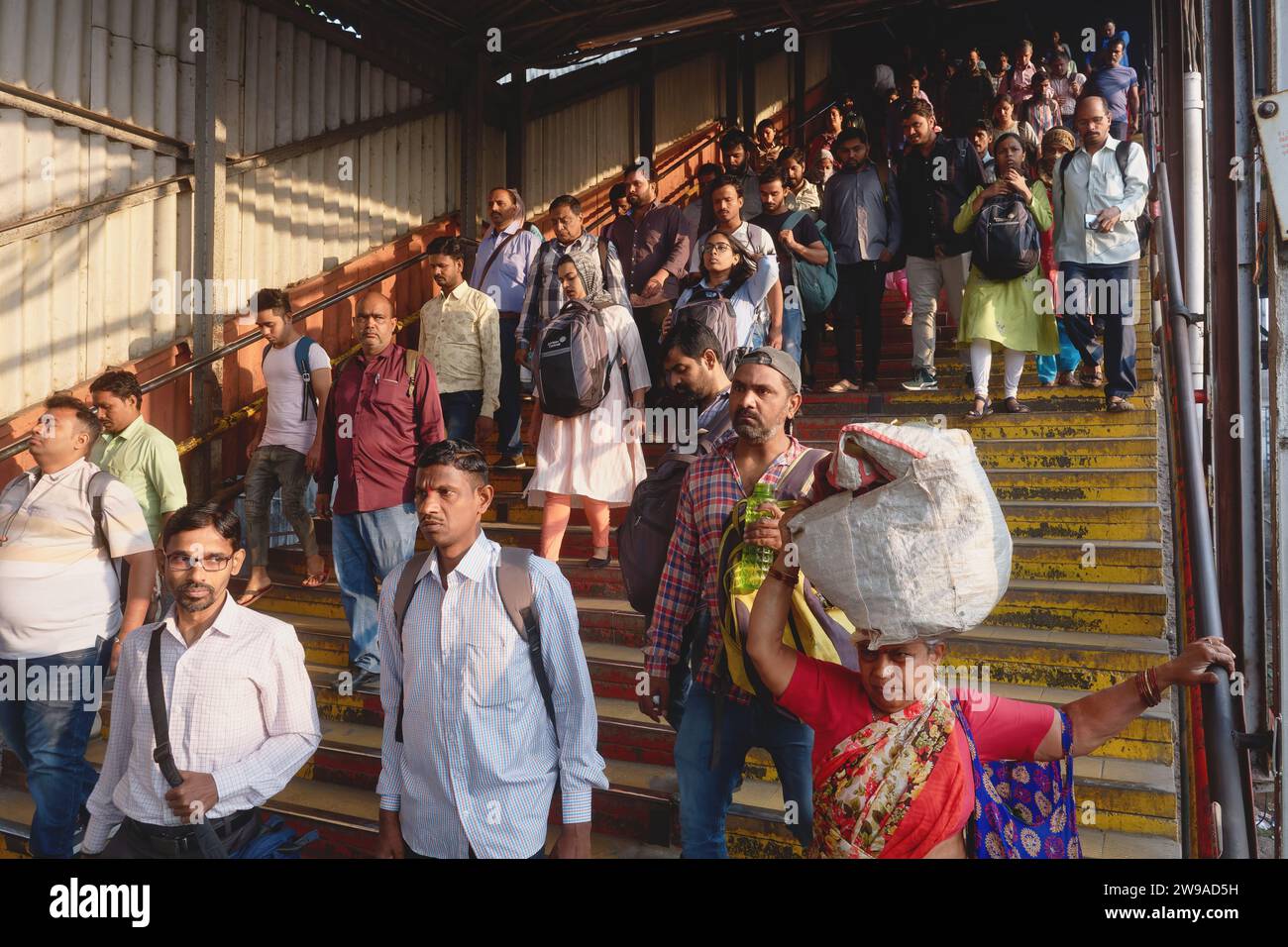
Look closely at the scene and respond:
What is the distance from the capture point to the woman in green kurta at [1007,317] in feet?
18.5

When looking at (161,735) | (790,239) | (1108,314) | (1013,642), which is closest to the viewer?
(161,735)

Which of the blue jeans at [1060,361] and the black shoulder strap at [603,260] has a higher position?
the black shoulder strap at [603,260]

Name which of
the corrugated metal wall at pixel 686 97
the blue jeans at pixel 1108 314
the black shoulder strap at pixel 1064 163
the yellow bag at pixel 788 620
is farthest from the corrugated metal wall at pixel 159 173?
the blue jeans at pixel 1108 314

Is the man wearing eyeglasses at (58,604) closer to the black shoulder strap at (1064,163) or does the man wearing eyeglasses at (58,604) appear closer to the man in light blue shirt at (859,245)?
the man in light blue shirt at (859,245)

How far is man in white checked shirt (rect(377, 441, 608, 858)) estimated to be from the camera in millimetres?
2461

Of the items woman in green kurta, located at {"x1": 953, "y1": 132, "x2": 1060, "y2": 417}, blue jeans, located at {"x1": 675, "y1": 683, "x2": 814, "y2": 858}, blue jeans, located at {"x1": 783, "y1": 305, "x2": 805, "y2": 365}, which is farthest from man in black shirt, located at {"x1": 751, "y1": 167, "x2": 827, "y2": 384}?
blue jeans, located at {"x1": 675, "y1": 683, "x2": 814, "y2": 858}

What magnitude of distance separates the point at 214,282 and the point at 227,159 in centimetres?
94

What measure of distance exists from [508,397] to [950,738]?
15.2ft

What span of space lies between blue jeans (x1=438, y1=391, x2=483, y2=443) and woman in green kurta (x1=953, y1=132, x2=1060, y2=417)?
2.95 m

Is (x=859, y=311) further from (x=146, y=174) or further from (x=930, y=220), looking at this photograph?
(x=146, y=174)

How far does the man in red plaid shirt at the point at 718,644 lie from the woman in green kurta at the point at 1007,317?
3151 millimetres

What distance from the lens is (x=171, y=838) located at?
2543 mm

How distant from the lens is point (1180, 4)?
6.13 m

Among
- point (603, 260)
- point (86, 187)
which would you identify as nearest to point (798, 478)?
point (603, 260)
